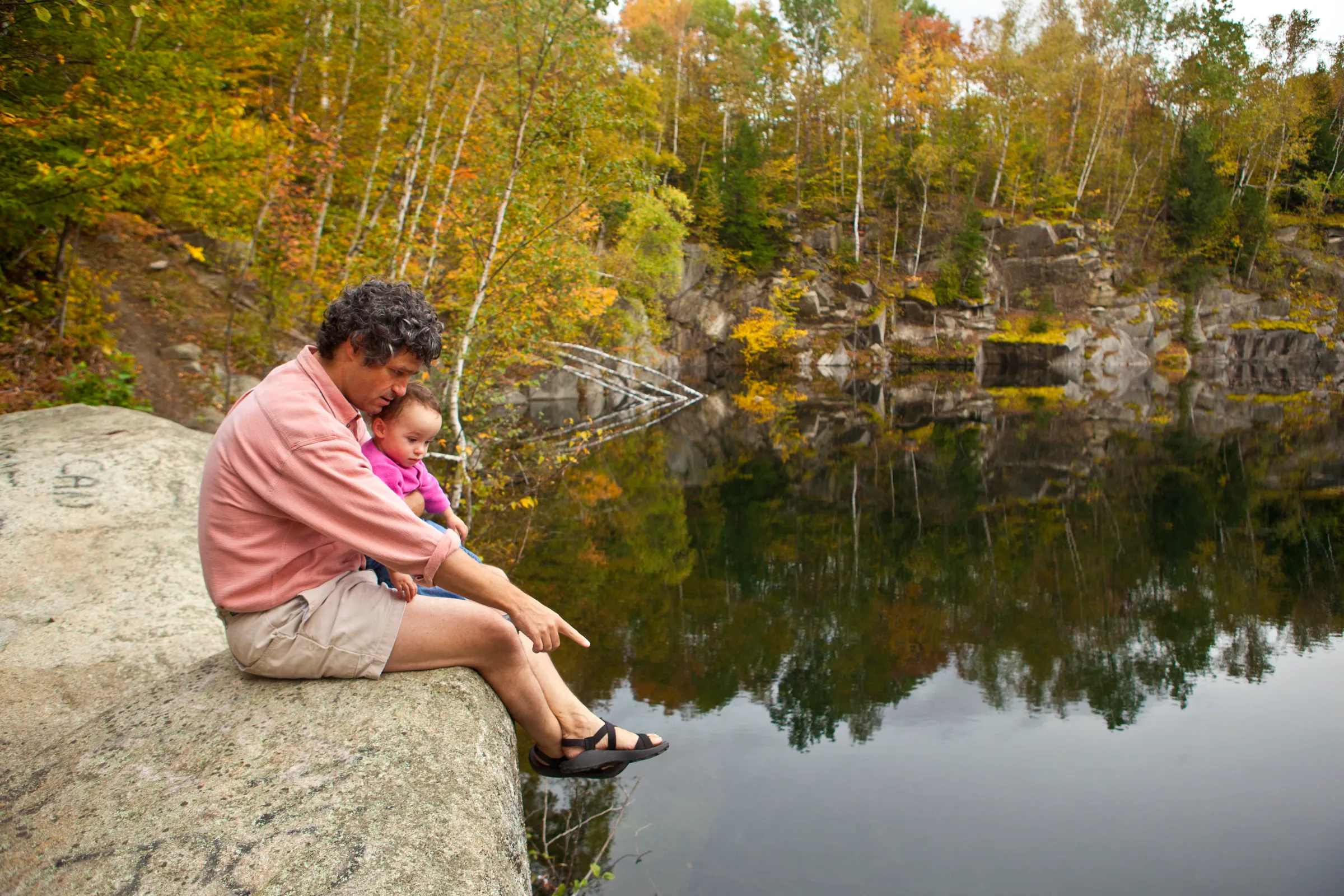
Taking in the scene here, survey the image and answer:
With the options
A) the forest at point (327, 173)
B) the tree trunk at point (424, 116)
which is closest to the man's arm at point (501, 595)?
the forest at point (327, 173)

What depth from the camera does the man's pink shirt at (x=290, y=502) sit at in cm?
242

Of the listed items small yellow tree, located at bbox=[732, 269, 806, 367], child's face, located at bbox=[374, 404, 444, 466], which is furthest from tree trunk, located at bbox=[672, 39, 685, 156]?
child's face, located at bbox=[374, 404, 444, 466]

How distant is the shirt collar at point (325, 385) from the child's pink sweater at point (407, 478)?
0.44m

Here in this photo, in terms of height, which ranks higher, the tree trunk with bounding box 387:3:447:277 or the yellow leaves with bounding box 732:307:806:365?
the tree trunk with bounding box 387:3:447:277

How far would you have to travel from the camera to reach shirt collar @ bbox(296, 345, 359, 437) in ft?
8.52

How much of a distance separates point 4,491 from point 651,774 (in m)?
4.26

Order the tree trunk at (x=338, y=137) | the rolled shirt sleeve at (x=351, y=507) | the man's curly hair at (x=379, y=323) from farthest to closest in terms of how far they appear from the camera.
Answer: the tree trunk at (x=338, y=137) → the man's curly hair at (x=379, y=323) → the rolled shirt sleeve at (x=351, y=507)

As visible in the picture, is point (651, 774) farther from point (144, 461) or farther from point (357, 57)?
point (357, 57)

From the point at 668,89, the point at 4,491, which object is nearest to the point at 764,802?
the point at 4,491

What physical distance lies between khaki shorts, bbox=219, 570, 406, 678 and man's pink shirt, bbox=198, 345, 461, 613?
54mm

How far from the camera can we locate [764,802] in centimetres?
559

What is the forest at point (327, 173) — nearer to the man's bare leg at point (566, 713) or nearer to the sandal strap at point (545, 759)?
→ the man's bare leg at point (566, 713)

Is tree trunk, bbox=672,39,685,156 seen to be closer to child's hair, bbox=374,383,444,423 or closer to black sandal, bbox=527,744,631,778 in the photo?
child's hair, bbox=374,383,444,423

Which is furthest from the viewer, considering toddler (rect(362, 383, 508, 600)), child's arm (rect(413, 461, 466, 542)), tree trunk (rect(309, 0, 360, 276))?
tree trunk (rect(309, 0, 360, 276))
